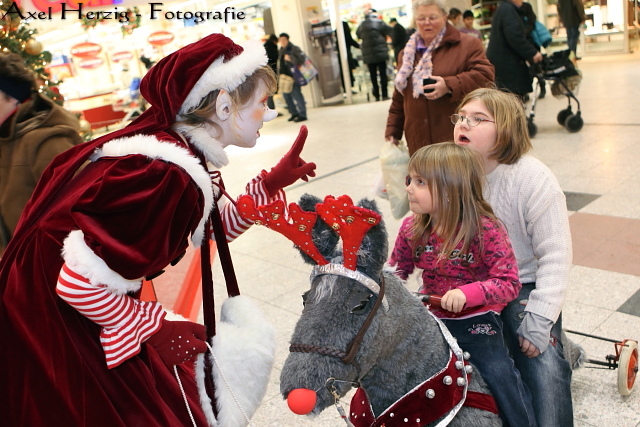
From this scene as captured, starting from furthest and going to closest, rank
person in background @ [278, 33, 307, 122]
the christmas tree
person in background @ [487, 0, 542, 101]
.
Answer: person in background @ [278, 33, 307, 122] < person in background @ [487, 0, 542, 101] < the christmas tree

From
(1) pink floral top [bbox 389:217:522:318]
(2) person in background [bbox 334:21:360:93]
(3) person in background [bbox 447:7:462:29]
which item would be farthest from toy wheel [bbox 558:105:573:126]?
(2) person in background [bbox 334:21:360:93]

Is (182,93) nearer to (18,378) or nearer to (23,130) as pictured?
(18,378)

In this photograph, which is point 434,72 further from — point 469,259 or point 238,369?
point 238,369

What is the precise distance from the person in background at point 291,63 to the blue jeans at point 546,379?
367 inches

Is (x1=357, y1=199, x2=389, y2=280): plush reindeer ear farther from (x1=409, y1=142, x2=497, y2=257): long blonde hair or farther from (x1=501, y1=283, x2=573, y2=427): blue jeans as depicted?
(x1=501, y1=283, x2=573, y2=427): blue jeans

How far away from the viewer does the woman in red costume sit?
1.35 meters

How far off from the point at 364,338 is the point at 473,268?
0.56 meters

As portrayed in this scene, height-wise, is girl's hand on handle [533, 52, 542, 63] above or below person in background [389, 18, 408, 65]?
below

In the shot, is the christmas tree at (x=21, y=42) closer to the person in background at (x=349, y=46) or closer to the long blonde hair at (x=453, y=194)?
the long blonde hair at (x=453, y=194)

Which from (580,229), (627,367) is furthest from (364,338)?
(580,229)

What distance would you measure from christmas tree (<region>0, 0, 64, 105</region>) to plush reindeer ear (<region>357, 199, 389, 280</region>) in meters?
3.27

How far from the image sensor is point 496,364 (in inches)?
67.1

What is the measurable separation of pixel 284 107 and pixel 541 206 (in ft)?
36.1

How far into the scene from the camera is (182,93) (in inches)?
61.2
